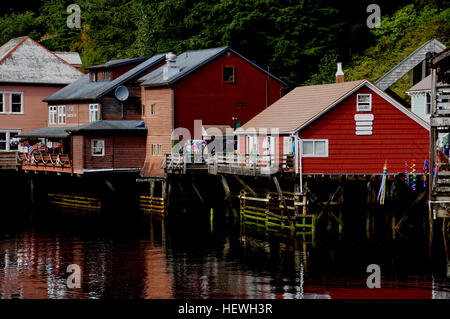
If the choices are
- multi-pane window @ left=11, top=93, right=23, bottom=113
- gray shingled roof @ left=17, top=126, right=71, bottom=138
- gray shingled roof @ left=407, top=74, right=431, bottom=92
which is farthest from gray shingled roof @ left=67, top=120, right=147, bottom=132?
gray shingled roof @ left=407, top=74, right=431, bottom=92

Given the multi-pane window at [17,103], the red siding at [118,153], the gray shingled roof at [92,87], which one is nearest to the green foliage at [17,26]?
the multi-pane window at [17,103]

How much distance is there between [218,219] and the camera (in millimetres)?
55344

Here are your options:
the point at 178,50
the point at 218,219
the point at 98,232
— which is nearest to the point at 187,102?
the point at 218,219

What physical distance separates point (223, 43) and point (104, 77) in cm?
1249

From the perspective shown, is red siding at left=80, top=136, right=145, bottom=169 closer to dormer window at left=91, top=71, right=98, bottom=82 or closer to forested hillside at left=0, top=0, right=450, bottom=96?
dormer window at left=91, top=71, right=98, bottom=82

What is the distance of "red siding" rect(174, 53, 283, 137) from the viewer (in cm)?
5975

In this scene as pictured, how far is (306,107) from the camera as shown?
49688 mm

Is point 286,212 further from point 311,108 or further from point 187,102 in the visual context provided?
point 187,102

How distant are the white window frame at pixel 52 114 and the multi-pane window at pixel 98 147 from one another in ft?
37.8

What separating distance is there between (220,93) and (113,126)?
779cm

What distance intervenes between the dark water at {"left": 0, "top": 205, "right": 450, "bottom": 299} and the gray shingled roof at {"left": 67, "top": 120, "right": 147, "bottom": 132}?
9.52 m

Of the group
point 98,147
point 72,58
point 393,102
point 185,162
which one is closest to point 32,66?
point 72,58

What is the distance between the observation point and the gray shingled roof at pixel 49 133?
64.7m

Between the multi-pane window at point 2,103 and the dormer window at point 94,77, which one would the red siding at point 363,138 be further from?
the multi-pane window at point 2,103
